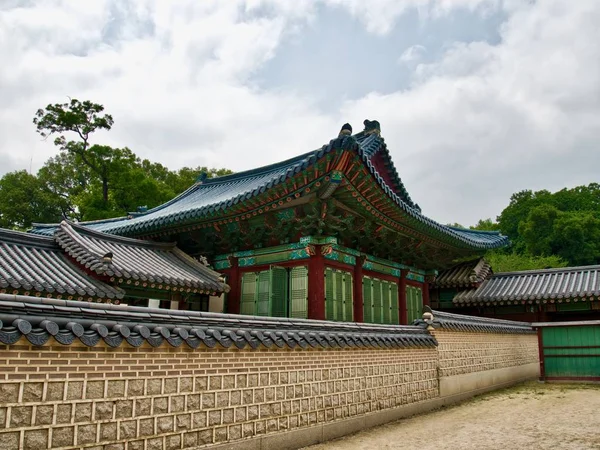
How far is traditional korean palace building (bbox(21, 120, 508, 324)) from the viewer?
1071 cm

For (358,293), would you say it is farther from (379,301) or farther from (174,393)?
(174,393)

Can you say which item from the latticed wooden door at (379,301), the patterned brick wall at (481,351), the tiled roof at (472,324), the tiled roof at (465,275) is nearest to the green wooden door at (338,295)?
the latticed wooden door at (379,301)

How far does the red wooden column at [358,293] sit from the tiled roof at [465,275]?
7.48 m

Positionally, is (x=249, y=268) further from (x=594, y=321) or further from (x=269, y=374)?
(x=594, y=321)

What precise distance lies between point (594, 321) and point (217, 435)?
14345mm

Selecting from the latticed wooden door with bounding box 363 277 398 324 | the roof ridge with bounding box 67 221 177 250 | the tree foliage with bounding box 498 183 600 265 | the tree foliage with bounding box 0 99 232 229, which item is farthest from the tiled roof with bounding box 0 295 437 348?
the tree foliage with bounding box 498 183 600 265

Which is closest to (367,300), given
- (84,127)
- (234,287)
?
(234,287)

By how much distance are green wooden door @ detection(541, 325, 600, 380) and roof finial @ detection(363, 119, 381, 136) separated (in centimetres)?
911

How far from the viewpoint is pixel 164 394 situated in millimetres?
5934

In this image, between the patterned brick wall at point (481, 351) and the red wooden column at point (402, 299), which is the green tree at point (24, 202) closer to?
the red wooden column at point (402, 299)

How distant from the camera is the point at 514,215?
181ft

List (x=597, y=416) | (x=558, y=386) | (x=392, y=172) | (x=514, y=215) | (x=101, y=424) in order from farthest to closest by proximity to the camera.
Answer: (x=514, y=215) < (x=392, y=172) < (x=558, y=386) < (x=597, y=416) < (x=101, y=424)

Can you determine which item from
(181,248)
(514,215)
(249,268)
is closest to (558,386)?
(249,268)

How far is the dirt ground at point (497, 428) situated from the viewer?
8031 mm
